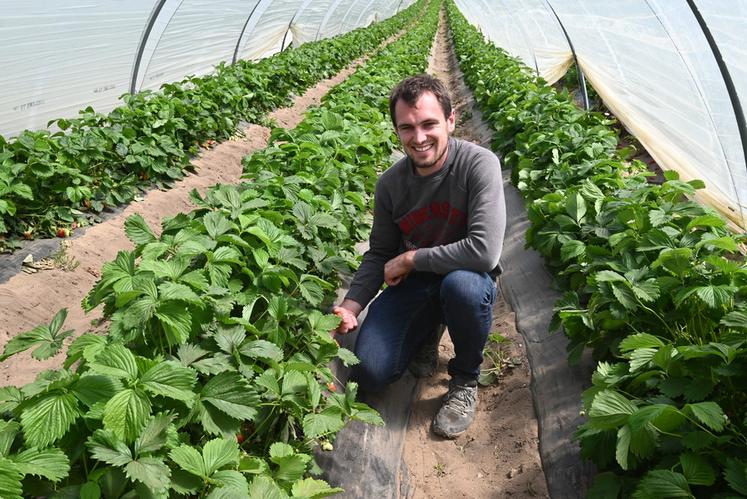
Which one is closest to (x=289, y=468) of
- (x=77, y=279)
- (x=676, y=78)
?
(x=77, y=279)

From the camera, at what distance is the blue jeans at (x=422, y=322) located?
2447 millimetres

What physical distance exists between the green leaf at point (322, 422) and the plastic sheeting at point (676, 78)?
3255 millimetres

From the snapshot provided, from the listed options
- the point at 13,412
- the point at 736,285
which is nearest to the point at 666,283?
the point at 736,285

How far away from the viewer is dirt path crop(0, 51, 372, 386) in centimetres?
319

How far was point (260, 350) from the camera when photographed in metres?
1.91

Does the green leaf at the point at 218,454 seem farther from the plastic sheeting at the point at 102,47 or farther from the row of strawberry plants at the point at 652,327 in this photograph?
the plastic sheeting at the point at 102,47

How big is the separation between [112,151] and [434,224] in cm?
337

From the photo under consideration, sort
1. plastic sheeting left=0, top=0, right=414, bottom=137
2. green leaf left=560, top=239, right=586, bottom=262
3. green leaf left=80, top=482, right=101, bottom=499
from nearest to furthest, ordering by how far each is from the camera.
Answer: green leaf left=80, top=482, right=101, bottom=499 → green leaf left=560, top=239, right=586, bottom=262 → plastic sheeting left=0, top=0, right=414, bottom=137

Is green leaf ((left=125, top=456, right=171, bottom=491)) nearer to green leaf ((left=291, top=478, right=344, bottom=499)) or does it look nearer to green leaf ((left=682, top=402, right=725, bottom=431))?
green leaf ((left=291, top=478, right=344, bottom=499))

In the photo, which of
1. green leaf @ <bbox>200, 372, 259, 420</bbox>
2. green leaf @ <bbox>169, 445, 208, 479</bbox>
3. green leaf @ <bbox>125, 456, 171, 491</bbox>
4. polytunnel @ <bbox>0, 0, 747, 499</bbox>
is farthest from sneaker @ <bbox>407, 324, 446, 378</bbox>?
green leaf @ <bbox>125, 456, 171, 491</bbox>

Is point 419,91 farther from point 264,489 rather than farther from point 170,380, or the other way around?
point 264,489

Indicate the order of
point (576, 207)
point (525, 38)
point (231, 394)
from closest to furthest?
point (231, 394)
point (576, 207)
point (525, 38)

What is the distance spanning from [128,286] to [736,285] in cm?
206

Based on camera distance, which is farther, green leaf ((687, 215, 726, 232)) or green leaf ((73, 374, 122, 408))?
green leaf ((687, 215, 726, 232))
